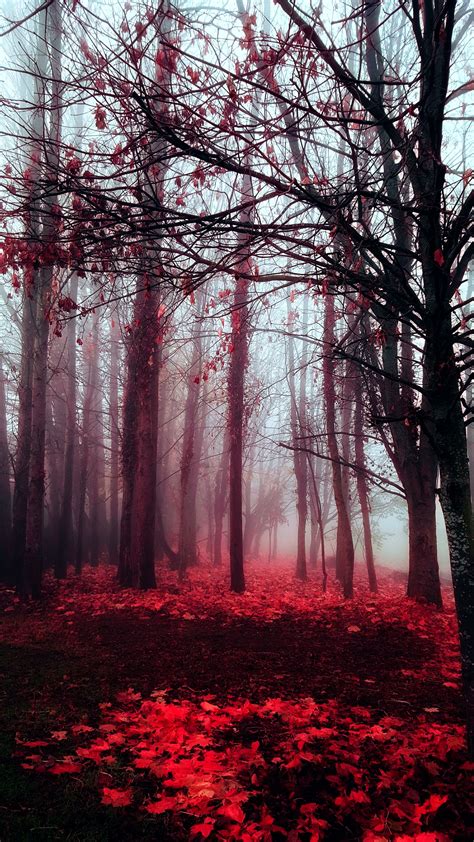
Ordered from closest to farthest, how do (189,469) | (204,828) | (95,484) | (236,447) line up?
1. (204,828)
2. (236,447)
3. (189,469)
4. (95,484)

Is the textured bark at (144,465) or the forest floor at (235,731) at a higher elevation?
the textured bark at (144,465)

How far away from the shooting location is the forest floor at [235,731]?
2811mm

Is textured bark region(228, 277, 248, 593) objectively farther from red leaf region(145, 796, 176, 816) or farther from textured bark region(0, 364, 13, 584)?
red leaf region(145, 796, 176, 816)

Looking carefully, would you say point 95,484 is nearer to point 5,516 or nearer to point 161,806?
point 5,516

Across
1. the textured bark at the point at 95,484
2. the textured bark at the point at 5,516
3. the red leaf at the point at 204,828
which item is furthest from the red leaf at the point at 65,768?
the textured bark at the point at 95,484

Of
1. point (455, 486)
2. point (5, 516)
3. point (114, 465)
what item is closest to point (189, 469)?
point (5, 516)

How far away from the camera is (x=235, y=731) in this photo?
157 inches

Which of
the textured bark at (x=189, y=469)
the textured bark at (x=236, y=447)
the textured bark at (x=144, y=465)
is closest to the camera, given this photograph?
the textured bark at (x=144, y=465)

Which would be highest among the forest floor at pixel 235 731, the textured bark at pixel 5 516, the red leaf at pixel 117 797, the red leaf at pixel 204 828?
the textured bark at pixel 5 516

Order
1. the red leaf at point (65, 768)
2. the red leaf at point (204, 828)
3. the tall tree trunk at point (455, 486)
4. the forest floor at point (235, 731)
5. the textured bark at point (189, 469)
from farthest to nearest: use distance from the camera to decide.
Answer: the textured bark at point (189, 469), the tall tree trunk at point (455, 486), the red leaf at point (65, 768), the forest floor at point (235, 731), the red leaf at point (204, 828)

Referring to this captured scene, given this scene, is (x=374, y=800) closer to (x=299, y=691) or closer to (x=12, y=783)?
(x=299, y=691)

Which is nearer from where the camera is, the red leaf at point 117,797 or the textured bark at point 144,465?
the red leaf at point 117,797

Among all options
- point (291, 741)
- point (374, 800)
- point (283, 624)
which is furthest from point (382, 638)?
point (374, 800)

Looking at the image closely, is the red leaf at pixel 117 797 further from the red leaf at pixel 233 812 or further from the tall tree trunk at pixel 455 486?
the tall tree trunk at pixel 455 486
